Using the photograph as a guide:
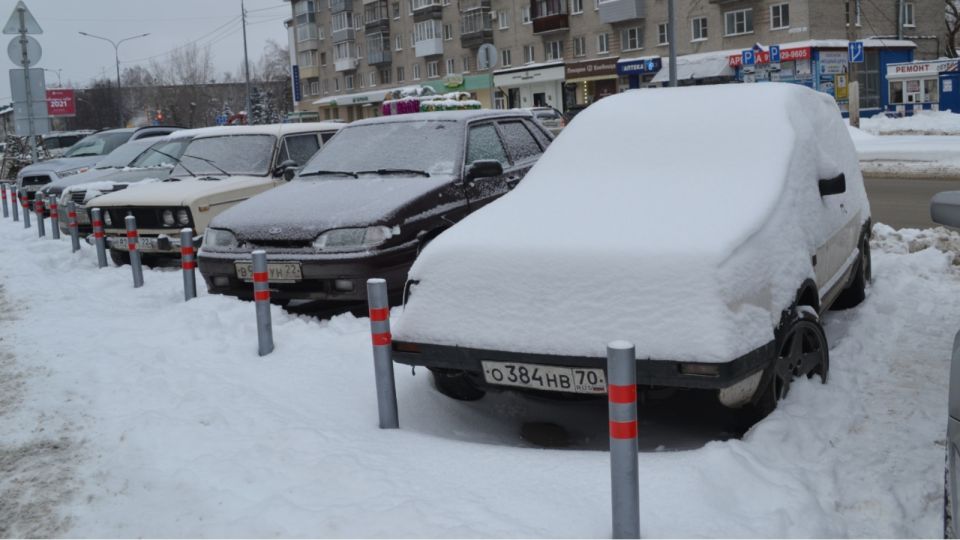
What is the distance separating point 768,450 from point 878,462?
49 cm

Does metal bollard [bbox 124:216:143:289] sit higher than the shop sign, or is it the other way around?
the shop sign

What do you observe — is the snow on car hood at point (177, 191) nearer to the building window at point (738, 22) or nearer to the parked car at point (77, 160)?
the parked car at point (77, 160)

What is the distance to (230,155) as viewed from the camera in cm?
1142

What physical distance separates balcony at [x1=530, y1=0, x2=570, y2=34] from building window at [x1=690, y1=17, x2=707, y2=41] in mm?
9551

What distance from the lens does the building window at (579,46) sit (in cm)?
5406

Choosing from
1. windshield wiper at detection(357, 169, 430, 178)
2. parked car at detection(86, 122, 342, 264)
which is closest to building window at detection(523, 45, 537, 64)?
parked car at detection(86, 122, 342, 264)

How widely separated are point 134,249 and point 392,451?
20.0 ft

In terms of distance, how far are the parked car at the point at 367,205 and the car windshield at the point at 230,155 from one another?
6.90 feet

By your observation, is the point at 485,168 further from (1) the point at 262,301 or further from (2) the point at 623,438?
(2) the point at 623,438

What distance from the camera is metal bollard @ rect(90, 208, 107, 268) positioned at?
11.0 metres

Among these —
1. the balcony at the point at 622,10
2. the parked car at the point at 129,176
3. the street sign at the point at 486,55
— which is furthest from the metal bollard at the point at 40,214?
the balcony at the point at 622,10

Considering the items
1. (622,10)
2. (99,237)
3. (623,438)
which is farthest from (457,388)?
(622,10)

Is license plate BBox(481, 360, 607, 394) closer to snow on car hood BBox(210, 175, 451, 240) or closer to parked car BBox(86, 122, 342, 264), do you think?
snow on car hood BBox(210, 175, 451, 240)

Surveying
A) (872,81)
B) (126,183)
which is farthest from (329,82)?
(126,183)
